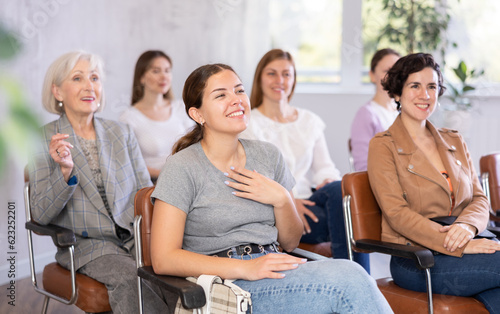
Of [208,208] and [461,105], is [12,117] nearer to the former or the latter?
[208,208]

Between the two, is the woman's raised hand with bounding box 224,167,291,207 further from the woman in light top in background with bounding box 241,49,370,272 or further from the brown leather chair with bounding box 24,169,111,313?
the woman in light top in background with bounding box 241,49,370,272

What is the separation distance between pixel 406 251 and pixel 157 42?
9.71 feet

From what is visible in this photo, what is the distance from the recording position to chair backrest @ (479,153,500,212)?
8.47 feet

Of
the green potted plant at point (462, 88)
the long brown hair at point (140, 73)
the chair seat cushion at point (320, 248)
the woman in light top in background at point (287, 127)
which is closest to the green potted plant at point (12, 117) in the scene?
the chair seat cushion at point (320, 248)

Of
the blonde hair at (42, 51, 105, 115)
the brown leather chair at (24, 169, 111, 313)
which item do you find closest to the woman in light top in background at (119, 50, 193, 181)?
the blonde hair at (42, 51, 105, 115)

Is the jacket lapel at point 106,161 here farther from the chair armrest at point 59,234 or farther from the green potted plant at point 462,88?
the green potted plant at point 462,88

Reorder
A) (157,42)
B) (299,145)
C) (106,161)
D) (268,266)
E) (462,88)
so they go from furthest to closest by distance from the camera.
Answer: (462,88), (157,42), (299,145), (106,161), (268,266)

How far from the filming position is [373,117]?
10.8 feet

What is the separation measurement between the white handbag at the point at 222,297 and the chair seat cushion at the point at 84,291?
0.66m

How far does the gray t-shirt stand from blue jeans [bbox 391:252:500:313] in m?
0.52

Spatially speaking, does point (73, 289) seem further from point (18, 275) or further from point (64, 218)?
point (18, 275)

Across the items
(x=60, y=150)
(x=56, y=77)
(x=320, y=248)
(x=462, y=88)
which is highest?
(x=56, y=77)

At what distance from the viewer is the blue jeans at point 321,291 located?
4.84 ft

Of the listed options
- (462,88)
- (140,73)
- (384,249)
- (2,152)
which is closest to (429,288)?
(384,249)
